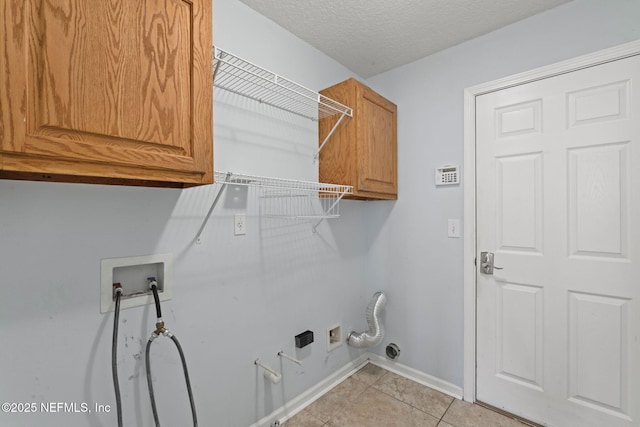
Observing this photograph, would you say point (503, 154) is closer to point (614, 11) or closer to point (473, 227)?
point (473, 227)

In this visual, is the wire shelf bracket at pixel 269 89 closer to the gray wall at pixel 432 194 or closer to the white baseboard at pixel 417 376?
the gray wall at pixel 432 194

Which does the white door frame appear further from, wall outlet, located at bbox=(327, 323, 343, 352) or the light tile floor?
wall outlet, located at bbox=(327, 323, 343, 352)

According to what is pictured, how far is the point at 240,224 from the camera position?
1.53 metres

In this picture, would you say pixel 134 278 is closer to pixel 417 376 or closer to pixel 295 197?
pixel 295 197

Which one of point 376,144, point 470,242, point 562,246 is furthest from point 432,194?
point 562,246

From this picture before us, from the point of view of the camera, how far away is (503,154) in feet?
5.75

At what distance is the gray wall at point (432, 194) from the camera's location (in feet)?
5.61

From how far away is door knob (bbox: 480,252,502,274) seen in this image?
180 centimetres

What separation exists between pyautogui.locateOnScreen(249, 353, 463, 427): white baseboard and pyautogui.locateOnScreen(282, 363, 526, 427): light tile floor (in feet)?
0.11

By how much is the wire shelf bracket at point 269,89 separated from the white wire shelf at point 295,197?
28 centimetres

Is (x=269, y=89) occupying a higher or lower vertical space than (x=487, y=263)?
higher

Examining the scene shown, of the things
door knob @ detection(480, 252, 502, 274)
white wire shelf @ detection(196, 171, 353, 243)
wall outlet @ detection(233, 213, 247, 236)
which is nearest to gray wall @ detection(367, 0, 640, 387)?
door knob @ detection(480, 252, 502, 274)

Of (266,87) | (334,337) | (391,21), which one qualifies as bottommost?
(334,337)

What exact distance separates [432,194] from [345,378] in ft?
4.90
